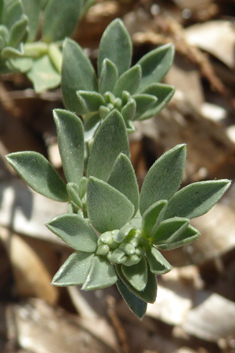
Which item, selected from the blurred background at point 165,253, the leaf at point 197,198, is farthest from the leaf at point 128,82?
the blurred background at point 165,253

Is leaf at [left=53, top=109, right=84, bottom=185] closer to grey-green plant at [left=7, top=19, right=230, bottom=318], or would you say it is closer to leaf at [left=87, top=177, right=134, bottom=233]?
grey-green plant at [left=7, top=19, right=230, bottom=318]

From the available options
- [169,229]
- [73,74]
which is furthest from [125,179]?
[73,74]

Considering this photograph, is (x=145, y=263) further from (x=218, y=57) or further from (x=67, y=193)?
(x=218, y=57)

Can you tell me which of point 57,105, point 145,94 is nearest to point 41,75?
point 145,94

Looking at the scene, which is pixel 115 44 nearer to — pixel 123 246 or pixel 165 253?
pixel 123 246

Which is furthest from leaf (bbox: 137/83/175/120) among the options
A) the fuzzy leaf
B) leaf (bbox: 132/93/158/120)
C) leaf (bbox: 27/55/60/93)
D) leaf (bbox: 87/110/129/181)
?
leaf (bbox: 27/55/60/93)

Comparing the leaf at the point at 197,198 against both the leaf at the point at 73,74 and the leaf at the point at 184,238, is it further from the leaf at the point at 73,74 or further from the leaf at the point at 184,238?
the leaf at the point at 73,74
